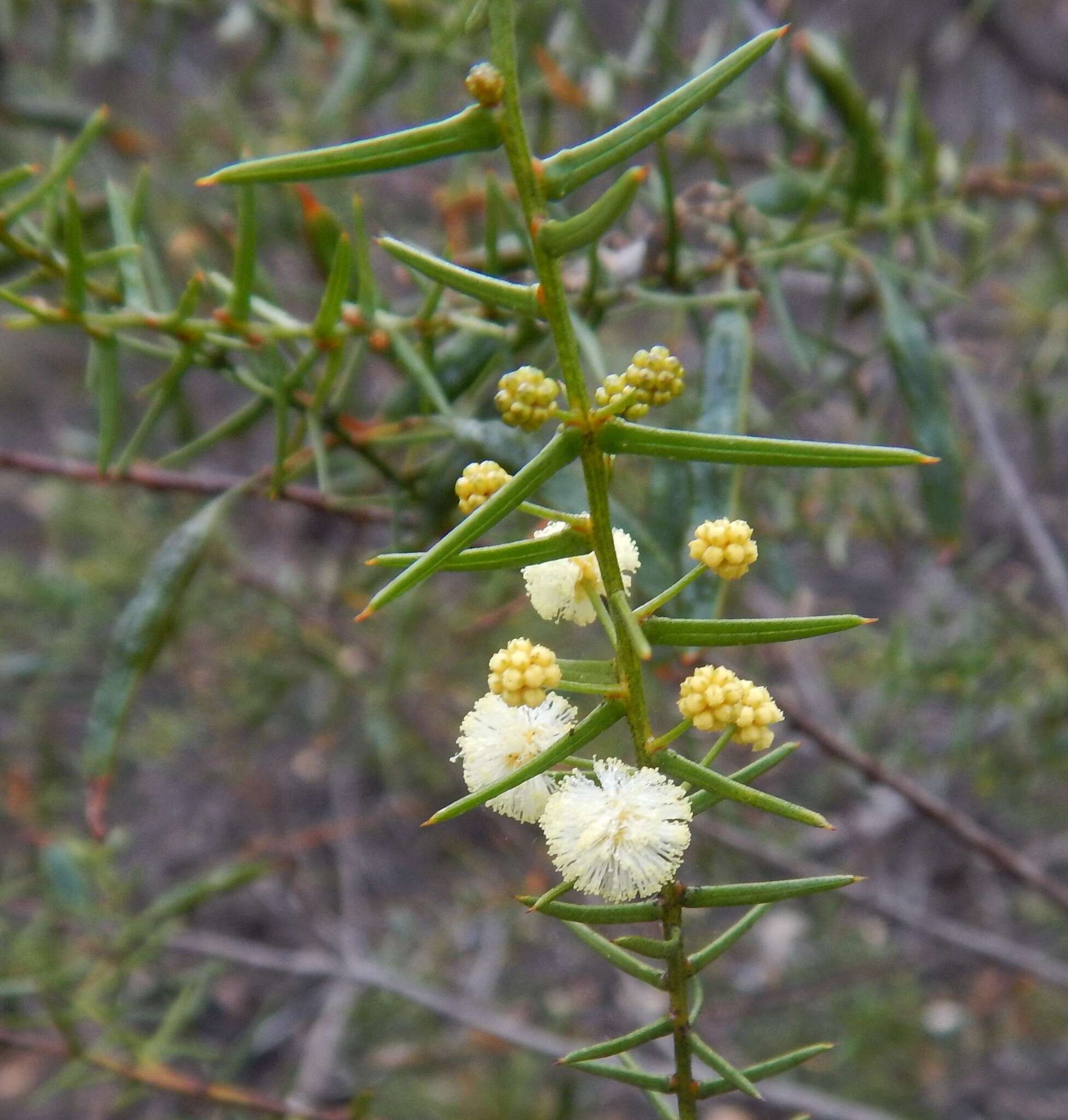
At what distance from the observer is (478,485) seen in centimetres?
45

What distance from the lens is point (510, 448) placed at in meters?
0.79

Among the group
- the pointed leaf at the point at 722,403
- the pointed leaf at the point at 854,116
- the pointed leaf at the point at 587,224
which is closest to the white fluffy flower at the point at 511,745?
the pointed leaf at the point at 587,224

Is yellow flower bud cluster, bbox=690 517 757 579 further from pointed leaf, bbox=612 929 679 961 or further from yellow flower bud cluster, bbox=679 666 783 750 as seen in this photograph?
pointed leaf, bbox=612 929 679 961

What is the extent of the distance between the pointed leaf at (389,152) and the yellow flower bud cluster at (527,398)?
0.31 ft

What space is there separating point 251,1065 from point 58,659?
1239mm

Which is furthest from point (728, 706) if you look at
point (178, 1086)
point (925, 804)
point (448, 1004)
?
point (448, 1004)

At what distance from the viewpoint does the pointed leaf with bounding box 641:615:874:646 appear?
0.40 m

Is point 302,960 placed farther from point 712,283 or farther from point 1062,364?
point 1062,364

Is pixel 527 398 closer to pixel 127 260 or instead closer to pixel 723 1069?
pixel 723 1069

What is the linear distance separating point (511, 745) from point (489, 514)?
156 mm

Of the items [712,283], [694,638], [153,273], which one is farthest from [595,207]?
[712,283]

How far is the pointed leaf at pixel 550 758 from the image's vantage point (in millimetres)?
384

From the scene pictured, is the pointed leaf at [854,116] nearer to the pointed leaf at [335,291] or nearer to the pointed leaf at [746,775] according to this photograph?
the pointed leaf at [335,291]

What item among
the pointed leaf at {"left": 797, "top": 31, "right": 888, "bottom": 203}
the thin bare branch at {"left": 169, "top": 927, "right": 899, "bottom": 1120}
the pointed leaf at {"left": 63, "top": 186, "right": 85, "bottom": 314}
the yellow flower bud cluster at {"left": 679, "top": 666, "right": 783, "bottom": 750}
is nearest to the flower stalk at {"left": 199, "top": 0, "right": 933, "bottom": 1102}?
the yellow flower bud cluster at {"left": 679, "top": 666, "right": 783, "bottom": 750}
